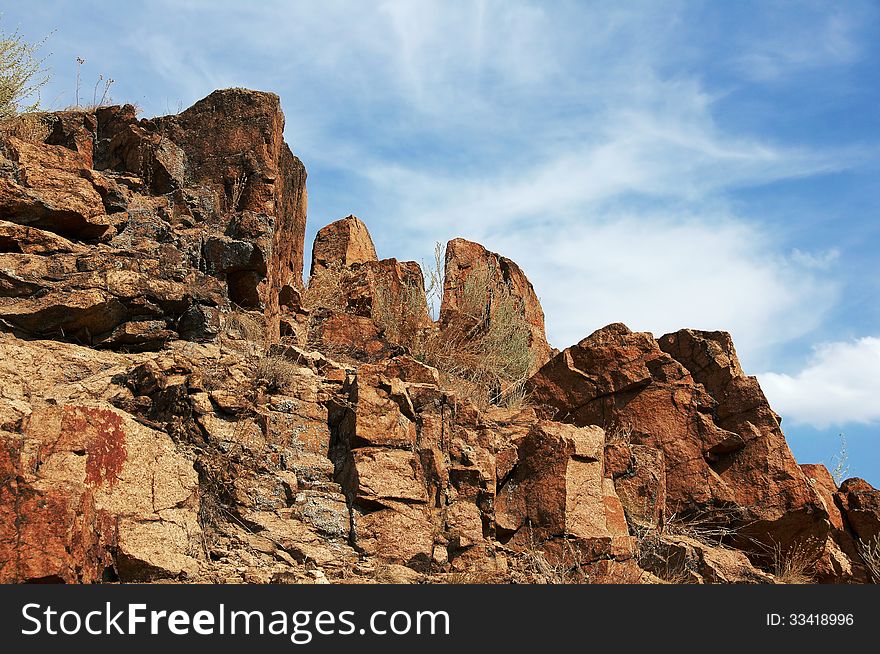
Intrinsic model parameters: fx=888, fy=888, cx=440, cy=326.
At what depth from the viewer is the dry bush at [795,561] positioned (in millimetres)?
8836

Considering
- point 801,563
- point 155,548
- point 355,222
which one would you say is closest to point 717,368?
point 801,563

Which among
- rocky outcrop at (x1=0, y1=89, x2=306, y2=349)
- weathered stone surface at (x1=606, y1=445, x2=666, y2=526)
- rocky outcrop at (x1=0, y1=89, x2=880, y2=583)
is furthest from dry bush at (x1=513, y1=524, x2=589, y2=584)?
rocky outcrop at (x1=0, y1=89, x2=306, y2=349)

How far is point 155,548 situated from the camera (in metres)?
5.45

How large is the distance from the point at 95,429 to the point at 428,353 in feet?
17.5

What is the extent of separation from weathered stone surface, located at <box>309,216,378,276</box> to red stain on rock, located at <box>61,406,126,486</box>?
6952 mm

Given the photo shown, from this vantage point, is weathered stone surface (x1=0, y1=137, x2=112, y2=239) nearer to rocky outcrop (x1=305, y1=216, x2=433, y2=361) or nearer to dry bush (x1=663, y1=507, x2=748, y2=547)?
rocky outcrop (x1=305, y1=216, x2=433, y2=361)

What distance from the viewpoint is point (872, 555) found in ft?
31.1

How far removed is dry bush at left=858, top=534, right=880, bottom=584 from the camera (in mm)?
9320

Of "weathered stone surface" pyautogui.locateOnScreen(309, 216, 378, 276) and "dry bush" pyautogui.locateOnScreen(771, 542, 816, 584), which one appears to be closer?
"dry bush" pyautogui.locateOnScreen(771, 542, 816, 584)

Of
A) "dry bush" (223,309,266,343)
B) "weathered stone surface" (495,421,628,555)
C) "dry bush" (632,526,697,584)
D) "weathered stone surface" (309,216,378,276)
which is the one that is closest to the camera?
"weathered stone surface" (495,421,628,555)

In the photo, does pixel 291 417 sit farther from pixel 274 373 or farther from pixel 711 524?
pixel 711 524

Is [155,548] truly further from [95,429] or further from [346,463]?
[346,463]

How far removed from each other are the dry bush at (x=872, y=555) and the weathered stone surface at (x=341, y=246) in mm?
7490

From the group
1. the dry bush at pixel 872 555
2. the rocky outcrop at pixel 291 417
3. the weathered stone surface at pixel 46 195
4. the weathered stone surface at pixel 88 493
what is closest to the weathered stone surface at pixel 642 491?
the rocky outcrop at pixel 291 417
